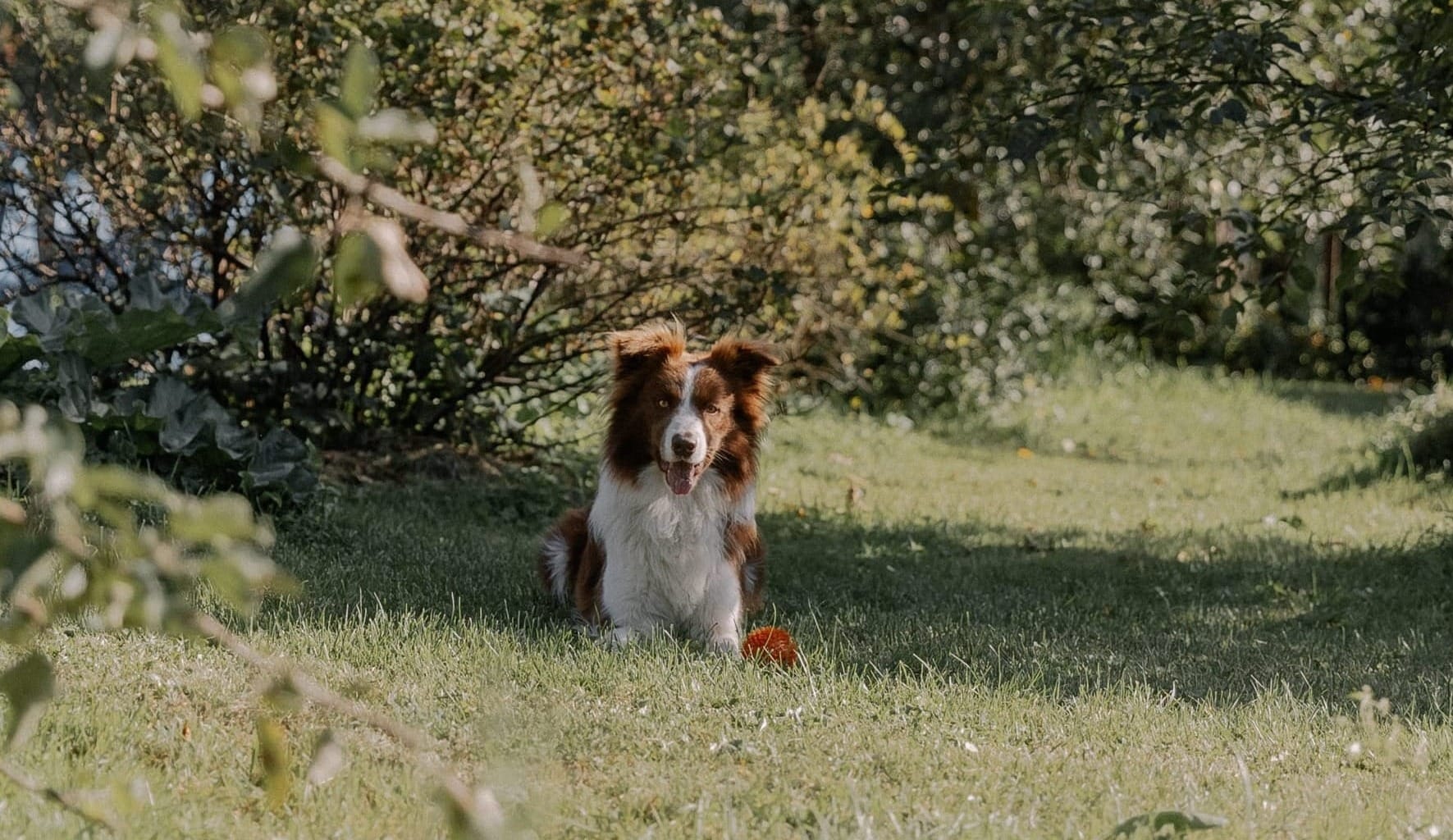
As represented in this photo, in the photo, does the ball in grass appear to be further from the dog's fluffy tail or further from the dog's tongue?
the dog's fluffy tail

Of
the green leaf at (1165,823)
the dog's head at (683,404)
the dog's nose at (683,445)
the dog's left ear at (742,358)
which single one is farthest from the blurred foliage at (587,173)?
the green leaf at (1165,823)

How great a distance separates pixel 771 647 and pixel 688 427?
757mm

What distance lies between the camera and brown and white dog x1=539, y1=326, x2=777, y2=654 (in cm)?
500

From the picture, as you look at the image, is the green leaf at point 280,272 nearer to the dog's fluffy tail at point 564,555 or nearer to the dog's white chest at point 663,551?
the dog's white chest at point 663,551

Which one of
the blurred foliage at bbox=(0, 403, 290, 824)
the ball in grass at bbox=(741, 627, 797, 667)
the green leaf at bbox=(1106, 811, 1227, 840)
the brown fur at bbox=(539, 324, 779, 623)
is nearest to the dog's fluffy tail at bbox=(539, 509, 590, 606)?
the brown fur at bbox=(539, 324, 779, 623)

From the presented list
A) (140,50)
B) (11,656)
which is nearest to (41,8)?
(11,656)

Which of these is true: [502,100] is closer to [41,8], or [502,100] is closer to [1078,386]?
[41,8]

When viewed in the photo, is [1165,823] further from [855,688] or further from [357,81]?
[357,81]

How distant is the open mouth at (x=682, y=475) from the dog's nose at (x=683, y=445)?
0.43 feet

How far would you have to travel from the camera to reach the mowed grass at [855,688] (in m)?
3.24

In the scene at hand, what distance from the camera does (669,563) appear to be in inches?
199

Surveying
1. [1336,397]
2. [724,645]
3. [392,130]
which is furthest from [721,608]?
[1336,397]

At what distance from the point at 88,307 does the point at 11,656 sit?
2.94 meters

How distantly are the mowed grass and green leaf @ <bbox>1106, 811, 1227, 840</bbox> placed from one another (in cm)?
11
